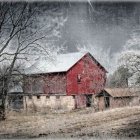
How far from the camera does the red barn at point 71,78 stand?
43.2 meters

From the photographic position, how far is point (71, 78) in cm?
4362

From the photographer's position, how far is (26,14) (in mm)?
31141

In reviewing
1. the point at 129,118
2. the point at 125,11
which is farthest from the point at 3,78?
the point at 125,11

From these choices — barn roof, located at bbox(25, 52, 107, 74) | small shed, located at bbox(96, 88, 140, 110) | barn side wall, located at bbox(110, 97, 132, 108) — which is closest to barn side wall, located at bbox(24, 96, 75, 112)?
barn roof, located at bbox(25, 52, 107, 74)

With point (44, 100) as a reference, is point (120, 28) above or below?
above

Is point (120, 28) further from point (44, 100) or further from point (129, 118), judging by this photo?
point (129, 118)

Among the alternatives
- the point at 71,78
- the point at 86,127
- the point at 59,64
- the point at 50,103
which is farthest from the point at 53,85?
the point at 86,127

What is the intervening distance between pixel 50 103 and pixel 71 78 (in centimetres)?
369

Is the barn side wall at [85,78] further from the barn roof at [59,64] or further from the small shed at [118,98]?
the small shed at [118,98]

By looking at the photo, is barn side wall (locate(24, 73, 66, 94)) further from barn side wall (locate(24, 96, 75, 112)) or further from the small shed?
the small shed

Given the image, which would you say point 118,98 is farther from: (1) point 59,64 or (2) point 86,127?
(2) point 86,127

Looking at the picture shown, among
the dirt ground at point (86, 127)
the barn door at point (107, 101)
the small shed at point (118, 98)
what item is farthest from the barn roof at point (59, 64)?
the dirt ground at point (86, 127)

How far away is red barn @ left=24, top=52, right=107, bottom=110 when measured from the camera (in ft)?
142

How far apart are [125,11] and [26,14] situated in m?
20.5
